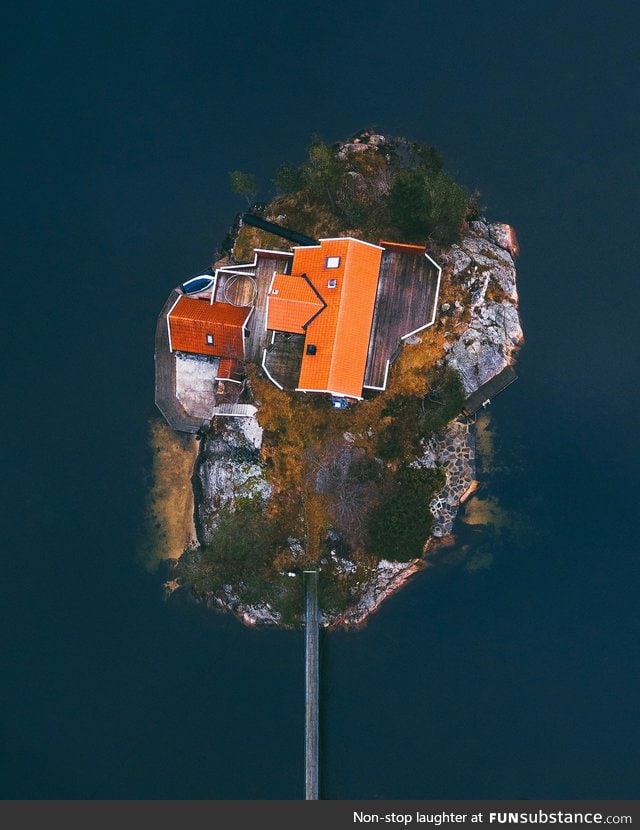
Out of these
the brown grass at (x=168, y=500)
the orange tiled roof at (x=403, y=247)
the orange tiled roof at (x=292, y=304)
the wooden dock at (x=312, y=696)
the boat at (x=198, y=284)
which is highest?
the orange tiled roof at (x=403, y=247)

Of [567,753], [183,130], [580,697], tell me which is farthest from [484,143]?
[567,753]

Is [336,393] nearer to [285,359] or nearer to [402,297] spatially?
[285,359]

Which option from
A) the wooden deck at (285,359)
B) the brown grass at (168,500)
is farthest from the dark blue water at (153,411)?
the wooden deck at (285,359)

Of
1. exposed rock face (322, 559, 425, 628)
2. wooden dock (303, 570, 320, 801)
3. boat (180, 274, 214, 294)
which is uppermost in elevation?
boat (180, 274, 214, 294)

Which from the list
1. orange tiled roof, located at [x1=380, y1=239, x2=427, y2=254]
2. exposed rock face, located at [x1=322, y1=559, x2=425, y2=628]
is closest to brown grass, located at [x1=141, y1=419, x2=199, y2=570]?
exposed rock face, located at [x1=322, y1=559, x2=425, y2=628]

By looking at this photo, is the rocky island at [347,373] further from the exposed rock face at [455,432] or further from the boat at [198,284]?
the boat at [198,284]

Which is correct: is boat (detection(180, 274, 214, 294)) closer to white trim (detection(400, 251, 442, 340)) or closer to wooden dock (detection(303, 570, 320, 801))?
white trim (detection(400, 251, 442, 340))
